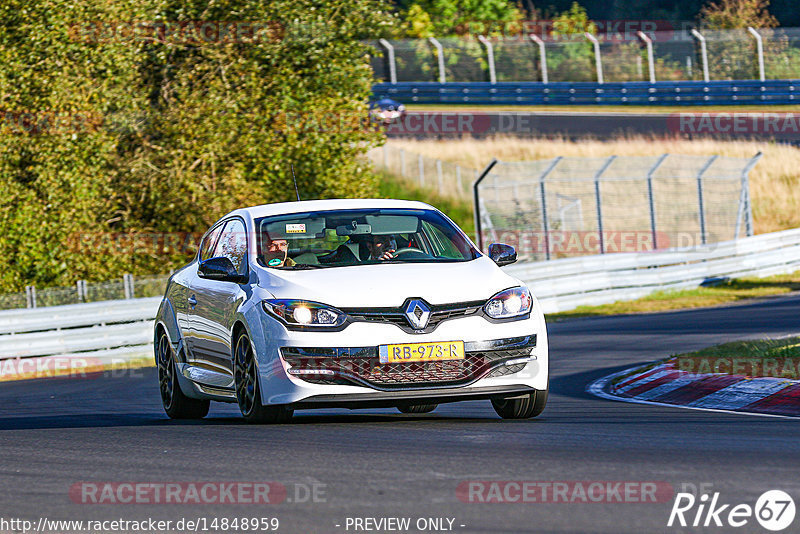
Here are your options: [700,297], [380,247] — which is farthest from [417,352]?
[700,297]

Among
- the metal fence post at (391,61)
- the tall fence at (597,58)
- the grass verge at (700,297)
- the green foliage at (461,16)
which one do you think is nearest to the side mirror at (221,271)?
the grass verge at (700,297)

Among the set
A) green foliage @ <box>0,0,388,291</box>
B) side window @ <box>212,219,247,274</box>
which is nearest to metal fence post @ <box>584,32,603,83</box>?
green foliage @ <box>0,0,388,291</box>

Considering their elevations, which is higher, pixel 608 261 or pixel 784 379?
pixel 784 379

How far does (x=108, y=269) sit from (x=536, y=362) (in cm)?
1885

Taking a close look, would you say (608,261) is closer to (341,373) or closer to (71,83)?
(71,83)

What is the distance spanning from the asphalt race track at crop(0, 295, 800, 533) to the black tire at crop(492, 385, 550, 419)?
97 mm

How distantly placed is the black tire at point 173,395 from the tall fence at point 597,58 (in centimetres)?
3773

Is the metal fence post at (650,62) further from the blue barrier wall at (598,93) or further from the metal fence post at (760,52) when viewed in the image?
the metal fence post at (760,52)

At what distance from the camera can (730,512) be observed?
599 centimetres

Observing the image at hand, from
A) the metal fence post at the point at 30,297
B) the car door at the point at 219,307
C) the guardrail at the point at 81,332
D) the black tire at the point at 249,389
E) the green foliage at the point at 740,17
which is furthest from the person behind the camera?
the green foliage at the point at 740,17

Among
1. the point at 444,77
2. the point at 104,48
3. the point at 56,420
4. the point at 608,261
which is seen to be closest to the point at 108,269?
the point at 104,48

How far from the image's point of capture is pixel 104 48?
27.4 m

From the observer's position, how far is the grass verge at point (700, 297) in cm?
2594

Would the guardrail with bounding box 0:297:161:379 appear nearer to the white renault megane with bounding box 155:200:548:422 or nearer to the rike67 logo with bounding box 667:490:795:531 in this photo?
the white renault megane with bounding box 155:200:548:422
